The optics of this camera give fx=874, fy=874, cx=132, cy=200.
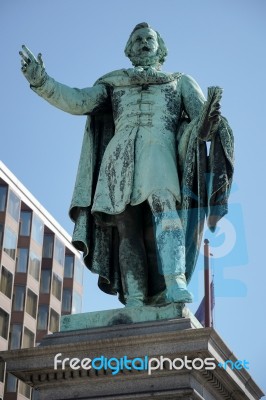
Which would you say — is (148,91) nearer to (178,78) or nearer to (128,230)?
(178,78)

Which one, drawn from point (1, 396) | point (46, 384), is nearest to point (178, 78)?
point (46, 384)

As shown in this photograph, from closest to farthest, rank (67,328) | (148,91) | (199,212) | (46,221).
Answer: (67,328) < (199,212) < (148,91) < (46,221)

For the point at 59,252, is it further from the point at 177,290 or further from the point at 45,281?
the point at 177,290

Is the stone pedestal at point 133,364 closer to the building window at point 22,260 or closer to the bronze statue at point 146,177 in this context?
the bronze statue at point 146,177

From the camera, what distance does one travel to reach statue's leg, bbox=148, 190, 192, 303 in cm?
890

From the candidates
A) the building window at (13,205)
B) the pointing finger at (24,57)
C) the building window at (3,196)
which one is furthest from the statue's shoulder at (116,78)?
the building window at (13,205)

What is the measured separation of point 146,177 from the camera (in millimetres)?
9602

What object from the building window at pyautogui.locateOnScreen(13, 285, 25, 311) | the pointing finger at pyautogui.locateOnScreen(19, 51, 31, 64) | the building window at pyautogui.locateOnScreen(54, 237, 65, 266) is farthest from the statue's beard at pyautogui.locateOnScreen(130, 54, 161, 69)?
the building window at pyautogui.locateOnScreen(54, 237, 65, 266)

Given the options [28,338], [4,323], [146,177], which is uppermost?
[28,338]

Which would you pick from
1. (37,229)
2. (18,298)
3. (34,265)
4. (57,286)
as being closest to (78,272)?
(57,286)

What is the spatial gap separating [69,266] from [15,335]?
1137 cm

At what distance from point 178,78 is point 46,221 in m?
53.5

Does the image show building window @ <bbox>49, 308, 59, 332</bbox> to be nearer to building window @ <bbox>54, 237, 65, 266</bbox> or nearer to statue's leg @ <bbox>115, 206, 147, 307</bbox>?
building window @ <bbox>54, 237, 65, 266</bbox>

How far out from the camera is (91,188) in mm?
10039
